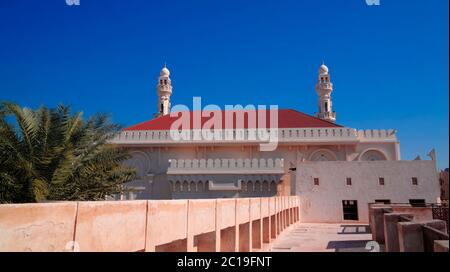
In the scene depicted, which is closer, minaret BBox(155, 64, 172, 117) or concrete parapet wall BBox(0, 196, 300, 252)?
concrete parapet wall BBox(0, 196, 300, 252)

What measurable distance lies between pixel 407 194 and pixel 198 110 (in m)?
18.1

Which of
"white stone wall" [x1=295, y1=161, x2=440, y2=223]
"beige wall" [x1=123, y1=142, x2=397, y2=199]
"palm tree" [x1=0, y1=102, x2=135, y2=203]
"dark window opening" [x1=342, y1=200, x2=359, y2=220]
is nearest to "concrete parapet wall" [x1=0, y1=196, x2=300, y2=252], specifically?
"palm tree" [x1=0, y1=102, x2=135, y2=203]

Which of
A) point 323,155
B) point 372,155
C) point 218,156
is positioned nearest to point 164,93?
point 218,156

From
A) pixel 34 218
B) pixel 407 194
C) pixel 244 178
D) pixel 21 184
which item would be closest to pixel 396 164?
pixel 407 194

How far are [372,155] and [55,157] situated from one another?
1004 inches

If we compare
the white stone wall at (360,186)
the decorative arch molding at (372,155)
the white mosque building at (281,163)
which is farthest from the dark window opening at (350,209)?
the decorative arch molding at (372,155)

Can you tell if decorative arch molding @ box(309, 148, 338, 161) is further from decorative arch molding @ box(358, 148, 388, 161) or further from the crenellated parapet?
the crenellated parapet

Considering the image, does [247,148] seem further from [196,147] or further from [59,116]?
[59,116]

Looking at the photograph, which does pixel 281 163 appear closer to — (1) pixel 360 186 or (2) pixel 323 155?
(2) pixel 323 155

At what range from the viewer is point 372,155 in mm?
30125

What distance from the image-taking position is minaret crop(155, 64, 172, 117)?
3984cm

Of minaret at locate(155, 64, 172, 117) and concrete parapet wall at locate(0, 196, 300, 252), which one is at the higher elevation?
minaret at locate(155, 64, 172, 117)

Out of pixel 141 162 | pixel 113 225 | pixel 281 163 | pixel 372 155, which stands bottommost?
pixel 113 225

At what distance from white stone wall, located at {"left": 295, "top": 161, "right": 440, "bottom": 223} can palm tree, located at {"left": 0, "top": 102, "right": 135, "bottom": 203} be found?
598 inches
